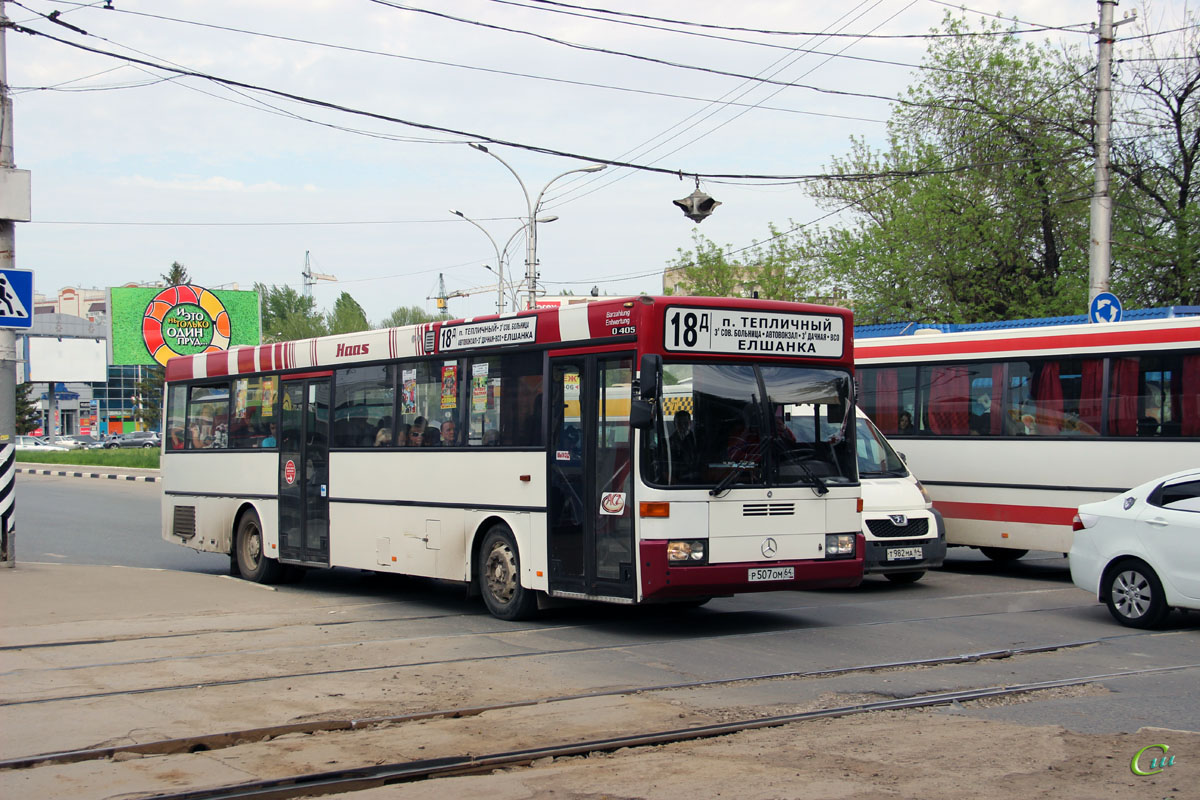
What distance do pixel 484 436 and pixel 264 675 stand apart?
374 centimetres

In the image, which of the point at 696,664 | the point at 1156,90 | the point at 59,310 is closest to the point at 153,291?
the point at 1156,90

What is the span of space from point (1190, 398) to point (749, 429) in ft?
20.0

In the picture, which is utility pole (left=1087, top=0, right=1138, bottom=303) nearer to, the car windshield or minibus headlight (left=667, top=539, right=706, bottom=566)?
the car windshield

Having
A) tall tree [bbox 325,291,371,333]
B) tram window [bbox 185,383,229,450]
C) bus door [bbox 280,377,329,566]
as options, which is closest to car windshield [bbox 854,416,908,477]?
bus door [bbox 280,377,329,566]

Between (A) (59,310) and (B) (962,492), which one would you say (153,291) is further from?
(A) (59,310)

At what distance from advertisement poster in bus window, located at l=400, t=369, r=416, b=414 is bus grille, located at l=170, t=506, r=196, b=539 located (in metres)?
5.25

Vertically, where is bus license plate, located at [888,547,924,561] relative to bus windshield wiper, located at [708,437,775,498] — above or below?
below

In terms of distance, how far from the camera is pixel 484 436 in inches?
485

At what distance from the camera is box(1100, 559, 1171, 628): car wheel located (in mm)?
11102

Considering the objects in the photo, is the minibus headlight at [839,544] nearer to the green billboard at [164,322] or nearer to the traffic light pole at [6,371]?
the traffic light pole at [6,371]

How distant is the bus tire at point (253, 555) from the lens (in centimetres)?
1589

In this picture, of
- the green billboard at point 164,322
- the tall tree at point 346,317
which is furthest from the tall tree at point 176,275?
the green billboard at point 164,322

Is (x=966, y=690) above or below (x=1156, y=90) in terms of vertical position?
below

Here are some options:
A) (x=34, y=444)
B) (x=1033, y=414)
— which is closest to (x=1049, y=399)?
(x=1033, y=414)
